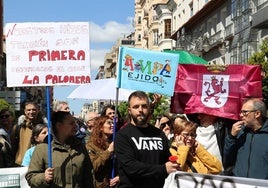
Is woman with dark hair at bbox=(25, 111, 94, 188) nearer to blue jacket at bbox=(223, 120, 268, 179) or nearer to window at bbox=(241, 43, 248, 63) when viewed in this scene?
blue jacket at bbox=(223, 120, 268, 179)

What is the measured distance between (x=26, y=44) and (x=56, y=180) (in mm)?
1461

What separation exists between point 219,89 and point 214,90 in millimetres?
64

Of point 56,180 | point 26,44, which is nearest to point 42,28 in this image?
point 26,44

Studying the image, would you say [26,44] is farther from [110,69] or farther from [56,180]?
[110,69]

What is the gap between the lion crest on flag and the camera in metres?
7.15

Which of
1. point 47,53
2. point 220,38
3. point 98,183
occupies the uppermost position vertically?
point 220,38

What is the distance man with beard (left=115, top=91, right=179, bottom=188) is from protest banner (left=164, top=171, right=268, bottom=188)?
80mm

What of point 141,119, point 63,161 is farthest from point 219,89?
point 63,161

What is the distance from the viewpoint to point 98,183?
6.20 meters

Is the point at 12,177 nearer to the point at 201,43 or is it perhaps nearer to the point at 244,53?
the point at 244,53

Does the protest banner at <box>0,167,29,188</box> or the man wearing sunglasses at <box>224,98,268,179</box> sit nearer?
the man wearing sunglasses at <box>224,98,268,179</box>

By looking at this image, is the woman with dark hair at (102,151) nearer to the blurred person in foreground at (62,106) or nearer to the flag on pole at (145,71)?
the flag on pole at (145,71)

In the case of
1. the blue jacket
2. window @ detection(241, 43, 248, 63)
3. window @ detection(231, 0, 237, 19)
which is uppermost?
window @ detection(231, 0, 237, 19)

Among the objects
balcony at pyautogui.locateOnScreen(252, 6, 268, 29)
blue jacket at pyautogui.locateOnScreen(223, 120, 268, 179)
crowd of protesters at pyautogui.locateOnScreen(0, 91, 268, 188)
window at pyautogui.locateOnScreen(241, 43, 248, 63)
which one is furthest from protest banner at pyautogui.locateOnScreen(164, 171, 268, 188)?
window at pyautogui.locateOnScreen(241, 43, 248, 63)
